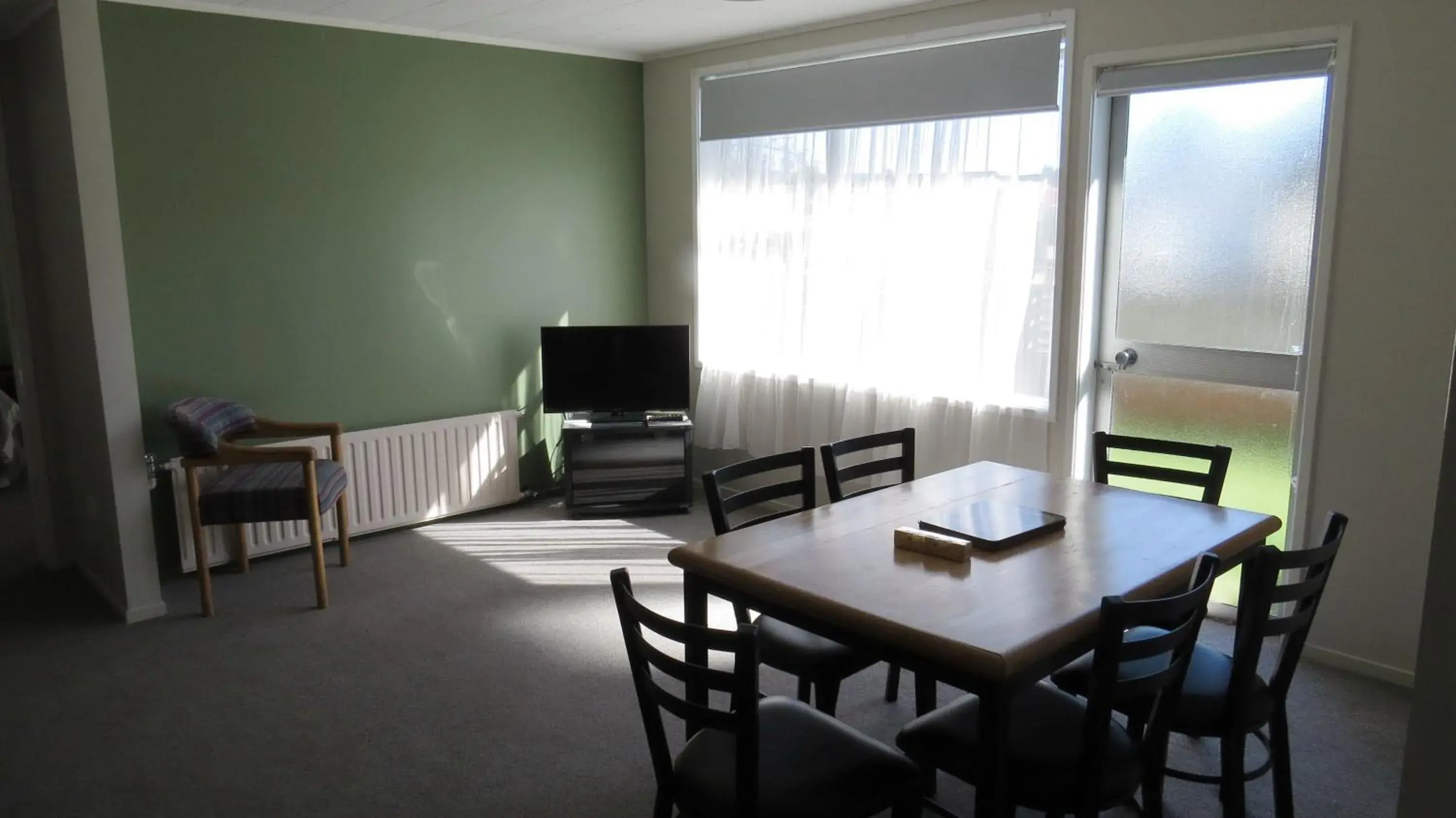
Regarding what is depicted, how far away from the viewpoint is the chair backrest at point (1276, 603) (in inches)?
81.5

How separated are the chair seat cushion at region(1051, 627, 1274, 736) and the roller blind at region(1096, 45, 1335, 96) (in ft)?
6.70

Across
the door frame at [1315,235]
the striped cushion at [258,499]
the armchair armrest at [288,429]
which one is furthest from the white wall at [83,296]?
the door frame at [1315,235]

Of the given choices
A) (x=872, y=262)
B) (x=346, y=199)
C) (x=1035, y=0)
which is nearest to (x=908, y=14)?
(x=1035, y=0)

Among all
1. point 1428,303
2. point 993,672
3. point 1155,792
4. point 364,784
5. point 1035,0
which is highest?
point 1035,0

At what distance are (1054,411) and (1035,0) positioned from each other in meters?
1.69

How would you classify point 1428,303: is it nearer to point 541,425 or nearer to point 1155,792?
point 1155,792

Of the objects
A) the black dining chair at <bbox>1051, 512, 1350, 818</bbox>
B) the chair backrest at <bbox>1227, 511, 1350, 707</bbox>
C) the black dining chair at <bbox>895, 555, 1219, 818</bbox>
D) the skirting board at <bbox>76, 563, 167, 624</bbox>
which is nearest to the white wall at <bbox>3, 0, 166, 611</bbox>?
the skirting board at <bbox>76, 563, 167, 624</bbox>

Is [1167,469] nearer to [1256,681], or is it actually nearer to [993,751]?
[1256,681]

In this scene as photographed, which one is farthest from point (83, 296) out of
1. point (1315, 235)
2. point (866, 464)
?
point (1315, 235)

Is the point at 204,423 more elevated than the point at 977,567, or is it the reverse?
the point at 204,423

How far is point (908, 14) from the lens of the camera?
4.48 meters

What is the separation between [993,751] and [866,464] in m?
1.60

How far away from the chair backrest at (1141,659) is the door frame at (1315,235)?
67.6 inches

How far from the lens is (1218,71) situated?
353 cm
